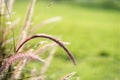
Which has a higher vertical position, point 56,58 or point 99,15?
point 56,58

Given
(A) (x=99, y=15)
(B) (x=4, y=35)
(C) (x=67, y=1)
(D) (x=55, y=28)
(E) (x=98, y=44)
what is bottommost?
(C) (x=67, y=1)

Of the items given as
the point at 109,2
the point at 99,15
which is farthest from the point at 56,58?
the point at 109,2

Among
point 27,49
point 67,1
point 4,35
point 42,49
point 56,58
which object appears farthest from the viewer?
point 67,1

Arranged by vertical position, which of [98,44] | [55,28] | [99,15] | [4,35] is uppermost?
[4,35]

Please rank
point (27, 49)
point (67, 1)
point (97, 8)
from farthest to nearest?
point (67, 1)
point (97, 8)
point (27, 49)

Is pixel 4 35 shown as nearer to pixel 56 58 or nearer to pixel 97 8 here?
pixel 56 58

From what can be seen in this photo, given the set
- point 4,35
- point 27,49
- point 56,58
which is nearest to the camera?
point 27,49

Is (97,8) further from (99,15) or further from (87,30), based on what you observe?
(87,30)

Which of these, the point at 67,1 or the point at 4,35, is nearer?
the point at 4,35

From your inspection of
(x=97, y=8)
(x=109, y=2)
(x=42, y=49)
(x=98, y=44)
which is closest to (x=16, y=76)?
(x=42, y=49)
